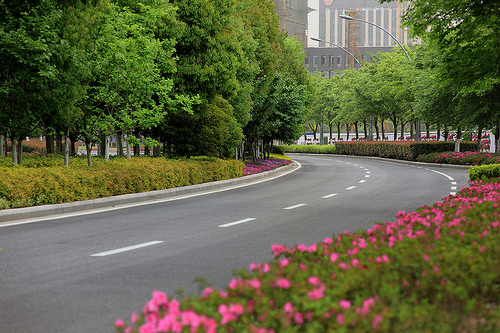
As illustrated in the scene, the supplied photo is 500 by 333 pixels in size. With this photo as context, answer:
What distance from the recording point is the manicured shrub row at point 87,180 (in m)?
12.1

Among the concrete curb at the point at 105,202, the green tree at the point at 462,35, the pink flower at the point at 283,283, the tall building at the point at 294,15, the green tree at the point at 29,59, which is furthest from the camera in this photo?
the tall building at the point at 294,15

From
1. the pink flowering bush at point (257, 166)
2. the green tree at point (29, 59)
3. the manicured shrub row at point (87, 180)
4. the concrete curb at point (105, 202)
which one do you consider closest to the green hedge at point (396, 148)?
the pink flowering bush at point (257, 166)

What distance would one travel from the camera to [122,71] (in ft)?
57.1

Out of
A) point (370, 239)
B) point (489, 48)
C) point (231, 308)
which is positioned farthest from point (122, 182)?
point (231, 308)

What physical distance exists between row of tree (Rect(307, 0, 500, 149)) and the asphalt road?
11.2 ft

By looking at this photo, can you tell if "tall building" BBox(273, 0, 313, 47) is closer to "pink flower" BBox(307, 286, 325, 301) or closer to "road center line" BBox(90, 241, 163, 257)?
"road center line" BBox(90, 241, 163, 257)

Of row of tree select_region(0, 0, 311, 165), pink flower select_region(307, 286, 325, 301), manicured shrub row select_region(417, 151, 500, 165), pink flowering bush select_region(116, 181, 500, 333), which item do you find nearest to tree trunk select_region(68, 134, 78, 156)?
row of tree select_region(0, 0, 311, 165)

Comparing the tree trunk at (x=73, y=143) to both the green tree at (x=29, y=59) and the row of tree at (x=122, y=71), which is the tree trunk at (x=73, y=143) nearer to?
the row of tree at (x=122, y=71)

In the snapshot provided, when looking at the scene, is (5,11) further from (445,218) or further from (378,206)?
(445,218)

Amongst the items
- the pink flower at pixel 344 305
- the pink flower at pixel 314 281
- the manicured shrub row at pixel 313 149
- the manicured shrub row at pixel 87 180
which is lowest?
the manicured shrub row at pixel 313 149

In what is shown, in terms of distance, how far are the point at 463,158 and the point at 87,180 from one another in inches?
1008

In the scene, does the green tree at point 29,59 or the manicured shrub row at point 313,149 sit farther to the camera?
the manicured shrub row at point 313,149

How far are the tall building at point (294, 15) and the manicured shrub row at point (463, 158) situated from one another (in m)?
125

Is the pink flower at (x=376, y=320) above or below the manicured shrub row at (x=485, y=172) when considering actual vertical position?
above
